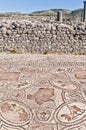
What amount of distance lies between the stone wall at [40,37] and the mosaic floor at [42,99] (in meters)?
2.76

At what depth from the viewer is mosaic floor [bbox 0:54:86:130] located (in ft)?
7.55

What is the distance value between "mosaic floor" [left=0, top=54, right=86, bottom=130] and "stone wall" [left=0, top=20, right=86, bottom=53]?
276 cm

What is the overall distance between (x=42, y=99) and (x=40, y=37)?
420 centimetres

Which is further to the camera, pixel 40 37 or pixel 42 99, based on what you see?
pixel 40 37

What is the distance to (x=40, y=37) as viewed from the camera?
6.74 meters

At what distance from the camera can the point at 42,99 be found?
9.02 feet

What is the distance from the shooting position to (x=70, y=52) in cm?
686

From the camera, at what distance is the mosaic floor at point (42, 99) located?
230 cm

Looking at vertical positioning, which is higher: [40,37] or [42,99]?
[40,37]

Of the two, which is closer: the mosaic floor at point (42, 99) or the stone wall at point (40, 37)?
the mosaic floor at point (42, 99)

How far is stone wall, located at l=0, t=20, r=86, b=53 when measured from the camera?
6.67m

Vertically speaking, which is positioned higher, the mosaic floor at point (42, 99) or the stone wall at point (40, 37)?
the stone wall at point (40, 37)

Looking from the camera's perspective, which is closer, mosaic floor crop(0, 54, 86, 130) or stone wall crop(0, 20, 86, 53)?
mosaic floor crop(0, 54, 86, 130)

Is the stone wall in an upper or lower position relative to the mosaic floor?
upper
